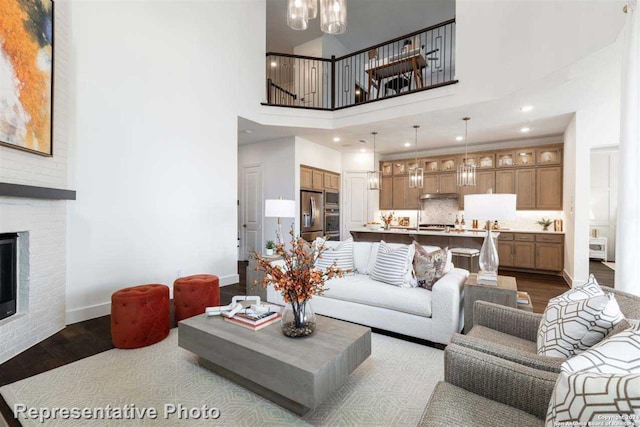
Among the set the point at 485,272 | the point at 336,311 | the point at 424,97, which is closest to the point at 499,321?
the point at 485,272

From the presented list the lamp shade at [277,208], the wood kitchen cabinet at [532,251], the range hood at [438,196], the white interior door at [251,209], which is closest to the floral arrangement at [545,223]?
the wood kitchen cabinet at [532,251]

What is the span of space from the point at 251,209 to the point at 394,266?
4504 millimetres

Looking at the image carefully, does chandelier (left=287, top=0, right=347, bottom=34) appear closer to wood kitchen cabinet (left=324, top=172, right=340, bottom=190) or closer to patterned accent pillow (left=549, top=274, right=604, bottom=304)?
patterned accent pillow (left=549, top=274, right=604, bottom=304)

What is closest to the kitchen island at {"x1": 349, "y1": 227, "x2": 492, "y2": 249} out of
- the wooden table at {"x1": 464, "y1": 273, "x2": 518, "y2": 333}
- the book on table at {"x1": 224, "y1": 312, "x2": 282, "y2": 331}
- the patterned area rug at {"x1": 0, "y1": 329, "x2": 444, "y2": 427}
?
the wooden table at {"x1": 464, "y1": 273, "x2": 518, "y2": 333}

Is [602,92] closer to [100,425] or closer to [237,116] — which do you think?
[237,116]

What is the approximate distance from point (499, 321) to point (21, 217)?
3.99 m

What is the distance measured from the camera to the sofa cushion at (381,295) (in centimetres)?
270

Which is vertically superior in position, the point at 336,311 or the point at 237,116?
the point at 237,116

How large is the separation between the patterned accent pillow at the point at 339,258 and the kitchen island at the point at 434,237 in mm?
2208

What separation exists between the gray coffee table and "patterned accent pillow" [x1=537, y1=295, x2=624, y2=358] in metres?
1.06

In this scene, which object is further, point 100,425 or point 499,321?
point 499,321

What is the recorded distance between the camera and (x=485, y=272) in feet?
8.99

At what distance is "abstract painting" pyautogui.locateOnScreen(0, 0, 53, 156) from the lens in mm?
2357

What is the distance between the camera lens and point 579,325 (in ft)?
4.26
